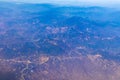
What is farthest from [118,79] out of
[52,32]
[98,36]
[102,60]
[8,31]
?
[8,31]

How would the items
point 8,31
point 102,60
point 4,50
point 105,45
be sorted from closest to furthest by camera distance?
point 102,60 → point 4,50 → point 105,45 → point 8,31

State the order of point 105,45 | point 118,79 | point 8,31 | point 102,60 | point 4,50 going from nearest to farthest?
point 118,79, point 102,60, point 4,50, point 105,45, point 8,31

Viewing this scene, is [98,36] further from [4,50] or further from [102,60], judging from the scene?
[4,50]

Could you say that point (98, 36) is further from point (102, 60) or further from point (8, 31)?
point (8, 31)

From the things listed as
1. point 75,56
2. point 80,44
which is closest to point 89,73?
point 75,56

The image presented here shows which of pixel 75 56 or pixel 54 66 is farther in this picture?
pixel 75 56

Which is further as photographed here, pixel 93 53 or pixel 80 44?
pixel 80 44

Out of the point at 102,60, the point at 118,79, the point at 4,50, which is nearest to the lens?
the point at 118,79

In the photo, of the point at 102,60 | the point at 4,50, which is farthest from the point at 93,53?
the point at 4,50

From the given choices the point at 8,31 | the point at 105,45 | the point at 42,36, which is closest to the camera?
the point at 105,45
